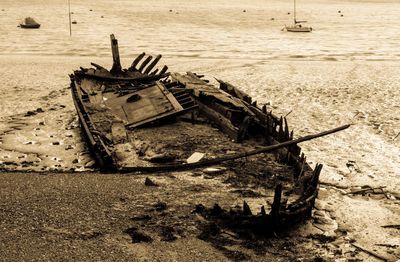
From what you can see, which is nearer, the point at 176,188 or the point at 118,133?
the point at 176,188

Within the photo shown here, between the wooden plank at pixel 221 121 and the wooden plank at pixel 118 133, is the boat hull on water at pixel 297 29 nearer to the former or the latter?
the wooden plank at pixel 221 121

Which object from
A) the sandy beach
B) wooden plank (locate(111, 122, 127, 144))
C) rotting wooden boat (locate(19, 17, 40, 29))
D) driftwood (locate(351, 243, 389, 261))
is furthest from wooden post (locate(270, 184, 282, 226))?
rotting wooden boat (locate(19, 17, 40, 29))

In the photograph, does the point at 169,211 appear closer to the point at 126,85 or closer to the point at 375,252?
the point at 375,252

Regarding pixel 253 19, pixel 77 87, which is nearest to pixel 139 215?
pixel 77 87

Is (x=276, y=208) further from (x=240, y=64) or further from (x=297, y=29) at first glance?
(x=297, y=29)

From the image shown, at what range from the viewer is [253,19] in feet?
92.4

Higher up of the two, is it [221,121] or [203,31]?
[203,31]

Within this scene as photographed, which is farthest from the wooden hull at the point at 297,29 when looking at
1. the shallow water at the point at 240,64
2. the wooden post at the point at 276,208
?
the wooden post at the point at 276,208

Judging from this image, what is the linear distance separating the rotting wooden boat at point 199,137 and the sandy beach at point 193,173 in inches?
9.8

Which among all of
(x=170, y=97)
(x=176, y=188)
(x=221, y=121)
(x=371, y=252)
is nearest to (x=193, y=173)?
(x=176, y=188)

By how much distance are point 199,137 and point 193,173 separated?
3.81 ft

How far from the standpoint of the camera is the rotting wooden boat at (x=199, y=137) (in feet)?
18.2

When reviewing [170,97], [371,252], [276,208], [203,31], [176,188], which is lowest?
[371,252]

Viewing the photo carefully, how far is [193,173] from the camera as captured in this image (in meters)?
6.77
